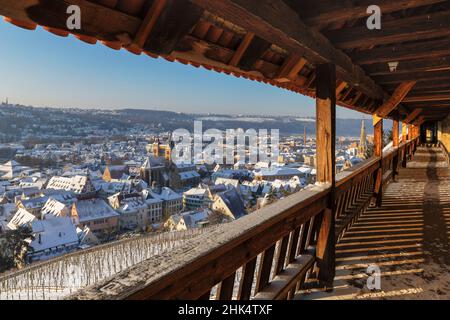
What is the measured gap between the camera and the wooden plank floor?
10.0 feet

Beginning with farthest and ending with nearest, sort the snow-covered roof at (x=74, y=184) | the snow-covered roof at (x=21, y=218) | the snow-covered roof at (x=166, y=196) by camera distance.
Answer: the snow-covered roof at (x=74, y=184)
the snow-covered roof at (x=166, y=196)
the snow-covered roof at (x=21, y=218)

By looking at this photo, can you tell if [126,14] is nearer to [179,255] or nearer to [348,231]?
[179,255]

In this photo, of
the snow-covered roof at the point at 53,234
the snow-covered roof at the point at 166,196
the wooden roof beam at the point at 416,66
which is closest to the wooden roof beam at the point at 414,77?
the wooden roof beam at the point at 416,66

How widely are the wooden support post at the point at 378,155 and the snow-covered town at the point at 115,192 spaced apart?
17.1 m

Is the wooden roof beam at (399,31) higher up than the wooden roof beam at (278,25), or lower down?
higher up

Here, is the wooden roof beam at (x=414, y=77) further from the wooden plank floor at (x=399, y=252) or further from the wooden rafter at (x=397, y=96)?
the wooden plank floor at (x=399, y=252)

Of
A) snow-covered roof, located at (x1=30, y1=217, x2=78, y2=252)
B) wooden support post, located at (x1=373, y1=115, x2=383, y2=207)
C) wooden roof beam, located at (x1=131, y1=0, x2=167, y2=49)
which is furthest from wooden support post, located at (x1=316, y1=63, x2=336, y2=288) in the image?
snow-covered roof, located at (x1=30, y1=217, x2=78, y2=252)

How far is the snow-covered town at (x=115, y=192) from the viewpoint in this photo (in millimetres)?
33000

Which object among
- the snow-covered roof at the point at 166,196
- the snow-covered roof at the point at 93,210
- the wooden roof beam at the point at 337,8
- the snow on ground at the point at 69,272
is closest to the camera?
the wooden roof beam at the point at 337,8

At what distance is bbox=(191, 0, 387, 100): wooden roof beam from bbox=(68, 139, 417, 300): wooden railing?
51.1 inches

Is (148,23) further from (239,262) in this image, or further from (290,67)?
(290,67)
